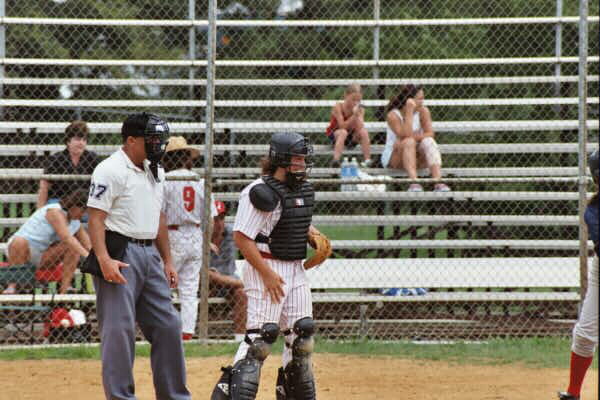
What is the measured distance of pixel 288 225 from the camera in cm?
631

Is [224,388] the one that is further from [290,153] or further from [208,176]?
[208,176]

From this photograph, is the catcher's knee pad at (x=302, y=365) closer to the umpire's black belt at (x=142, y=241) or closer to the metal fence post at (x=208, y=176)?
the umpire's black belt at (x=142, y=241)

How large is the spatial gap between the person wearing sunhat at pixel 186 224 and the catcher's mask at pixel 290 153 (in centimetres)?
360

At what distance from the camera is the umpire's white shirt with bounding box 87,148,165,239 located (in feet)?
19.4

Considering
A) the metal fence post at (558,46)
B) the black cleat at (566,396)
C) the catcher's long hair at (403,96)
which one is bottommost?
the black cleat at (566,396)

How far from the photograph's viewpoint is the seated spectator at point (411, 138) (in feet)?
38.4

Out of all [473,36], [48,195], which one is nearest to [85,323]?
[48,195]

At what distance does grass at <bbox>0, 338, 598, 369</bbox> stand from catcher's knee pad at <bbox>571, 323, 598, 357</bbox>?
7.30ft

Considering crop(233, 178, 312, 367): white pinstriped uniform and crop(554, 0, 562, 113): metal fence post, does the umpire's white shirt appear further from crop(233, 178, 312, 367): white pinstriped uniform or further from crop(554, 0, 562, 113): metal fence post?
crop(554, 0, 562, 113): metal fence post

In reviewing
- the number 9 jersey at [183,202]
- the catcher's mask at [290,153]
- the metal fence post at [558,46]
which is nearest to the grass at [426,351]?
the number 9 jersey at [183,202]

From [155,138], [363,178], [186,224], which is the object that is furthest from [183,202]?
[155,138]

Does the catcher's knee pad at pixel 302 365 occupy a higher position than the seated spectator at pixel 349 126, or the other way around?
the seated spectator at pixel 349 126

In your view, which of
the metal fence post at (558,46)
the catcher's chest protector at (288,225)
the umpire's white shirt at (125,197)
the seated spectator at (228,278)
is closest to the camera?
the umpire's white shirt at (125,197)

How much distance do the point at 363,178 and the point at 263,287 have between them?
4824 mm
